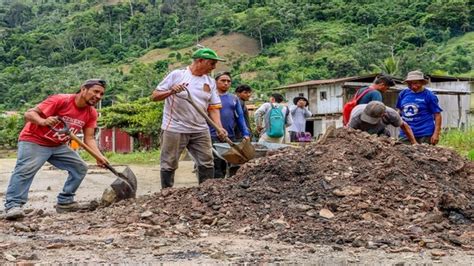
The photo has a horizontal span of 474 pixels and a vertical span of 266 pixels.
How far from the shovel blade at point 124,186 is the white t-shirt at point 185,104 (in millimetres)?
646

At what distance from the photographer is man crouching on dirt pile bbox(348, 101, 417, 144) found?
641cm

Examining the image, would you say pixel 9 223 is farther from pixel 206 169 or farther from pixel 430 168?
pixel 430 168

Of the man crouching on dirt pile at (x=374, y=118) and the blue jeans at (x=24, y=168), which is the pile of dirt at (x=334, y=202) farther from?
the blue jeans at (x=24, y=168)

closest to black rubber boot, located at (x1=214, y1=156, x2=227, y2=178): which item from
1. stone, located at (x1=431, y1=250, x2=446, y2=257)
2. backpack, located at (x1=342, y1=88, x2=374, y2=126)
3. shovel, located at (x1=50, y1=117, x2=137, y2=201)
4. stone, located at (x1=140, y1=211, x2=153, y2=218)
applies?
shovel, located at (x1=50, y1=117, x2=137, y2=201)

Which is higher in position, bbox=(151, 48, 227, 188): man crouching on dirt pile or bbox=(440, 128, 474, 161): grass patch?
bbox=(151, 48, 227, 188): man crouching on dirt pile

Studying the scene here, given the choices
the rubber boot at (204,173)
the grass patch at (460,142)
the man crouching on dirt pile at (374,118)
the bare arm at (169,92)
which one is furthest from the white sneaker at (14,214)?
the grass patch at (460,142)

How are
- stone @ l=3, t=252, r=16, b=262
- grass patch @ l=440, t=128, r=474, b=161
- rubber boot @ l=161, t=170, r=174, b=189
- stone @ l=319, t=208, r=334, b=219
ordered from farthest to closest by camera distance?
grass patch @ l=440, t=128, r=474, b=161
rubber boot @ l=161, t=170, r=174, b=189
stone @ l=319, t=208, r=334, b=219
stone @ l=3, t=252, r=16, b=262

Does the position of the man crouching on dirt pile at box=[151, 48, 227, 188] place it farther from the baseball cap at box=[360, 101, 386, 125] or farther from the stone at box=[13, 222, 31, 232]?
the stone at box=[13, 222, 31, 232]

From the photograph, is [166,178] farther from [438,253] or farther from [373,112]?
[438,253]

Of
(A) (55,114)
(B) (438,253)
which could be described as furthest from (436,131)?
(A) (55,114)

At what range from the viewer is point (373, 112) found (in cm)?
645

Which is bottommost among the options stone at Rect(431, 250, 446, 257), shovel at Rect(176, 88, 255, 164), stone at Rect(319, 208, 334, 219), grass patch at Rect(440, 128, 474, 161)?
grass patch at Rect(440, 128, 474, 161)

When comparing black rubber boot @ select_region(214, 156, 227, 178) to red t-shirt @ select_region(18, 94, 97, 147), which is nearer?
red t-shirt @ select_region(18, 94, 97, 147)

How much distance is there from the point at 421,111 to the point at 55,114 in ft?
14.2
